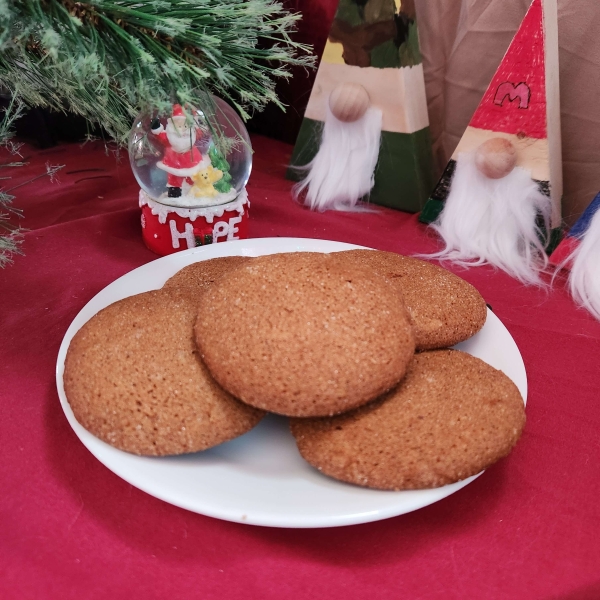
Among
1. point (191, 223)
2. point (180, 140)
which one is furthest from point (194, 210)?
point (180, 140)

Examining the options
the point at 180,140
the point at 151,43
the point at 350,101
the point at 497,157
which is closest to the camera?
the point at 151,43

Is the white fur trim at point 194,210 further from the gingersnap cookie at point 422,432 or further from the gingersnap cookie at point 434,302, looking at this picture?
the gingersnap cookie at point 422,432

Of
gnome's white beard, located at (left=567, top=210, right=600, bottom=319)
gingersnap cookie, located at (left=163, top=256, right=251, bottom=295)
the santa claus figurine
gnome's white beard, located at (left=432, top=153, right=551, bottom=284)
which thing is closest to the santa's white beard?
the santa claus figurine

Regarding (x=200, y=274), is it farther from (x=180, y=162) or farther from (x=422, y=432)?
(x=422, y=432)

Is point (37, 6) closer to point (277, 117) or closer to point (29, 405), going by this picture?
point (29, 405)

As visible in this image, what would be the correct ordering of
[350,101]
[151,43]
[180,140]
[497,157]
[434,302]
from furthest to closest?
[350,101] < [497,157] < [180,140] < [434,302] < [151,43]

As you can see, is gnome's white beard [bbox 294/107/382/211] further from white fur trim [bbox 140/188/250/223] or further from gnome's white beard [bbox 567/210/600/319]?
gnome's white beard [bbox 567/210/600/319]

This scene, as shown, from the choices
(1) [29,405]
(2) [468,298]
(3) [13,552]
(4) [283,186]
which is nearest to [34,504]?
(3) [13,552]
